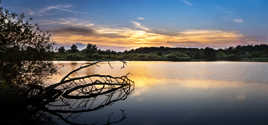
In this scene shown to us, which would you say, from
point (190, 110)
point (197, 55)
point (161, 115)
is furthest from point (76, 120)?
point (197, 55)

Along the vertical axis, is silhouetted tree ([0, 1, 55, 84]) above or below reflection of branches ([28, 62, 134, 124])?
above

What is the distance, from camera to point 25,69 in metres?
6.76

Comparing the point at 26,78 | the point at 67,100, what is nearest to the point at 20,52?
the point at 26,78

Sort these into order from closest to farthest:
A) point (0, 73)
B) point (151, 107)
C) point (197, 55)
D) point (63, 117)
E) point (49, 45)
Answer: point (0, 73) → point (63, 117) → point (49, 45) → point (151, 107) → point (197, 55)

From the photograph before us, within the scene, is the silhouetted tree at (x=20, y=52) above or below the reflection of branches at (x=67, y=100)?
above

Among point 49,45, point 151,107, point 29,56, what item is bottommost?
point 151,107

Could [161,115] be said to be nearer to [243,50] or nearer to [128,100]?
[128,100]

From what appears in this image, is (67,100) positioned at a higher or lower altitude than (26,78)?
lower

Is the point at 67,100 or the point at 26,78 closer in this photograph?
the point at 26,78

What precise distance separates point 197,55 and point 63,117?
98.5m

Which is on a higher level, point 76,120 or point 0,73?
point 0,73

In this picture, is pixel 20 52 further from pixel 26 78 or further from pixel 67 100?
pixel 67 100

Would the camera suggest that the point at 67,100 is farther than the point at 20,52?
Yes

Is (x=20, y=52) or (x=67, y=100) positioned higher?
(x=20, y=52)
